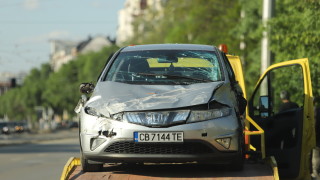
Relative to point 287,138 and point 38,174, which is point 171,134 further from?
point 38,174

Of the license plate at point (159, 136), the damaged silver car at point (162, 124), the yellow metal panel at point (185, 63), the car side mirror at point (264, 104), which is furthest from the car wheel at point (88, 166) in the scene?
the car side mirror at point (264, 104)

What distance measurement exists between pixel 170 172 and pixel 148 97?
736 millimetres

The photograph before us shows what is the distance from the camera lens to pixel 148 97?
698 cm

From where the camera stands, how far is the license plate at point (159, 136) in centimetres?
686

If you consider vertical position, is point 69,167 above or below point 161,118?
below

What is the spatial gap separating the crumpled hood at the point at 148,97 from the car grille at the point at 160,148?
0.99ft

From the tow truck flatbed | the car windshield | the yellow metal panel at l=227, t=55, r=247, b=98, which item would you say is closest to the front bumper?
the tow truck flatbed

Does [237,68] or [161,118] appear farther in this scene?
[237,68]

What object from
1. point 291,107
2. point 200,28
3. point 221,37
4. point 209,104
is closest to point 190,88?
point 209,104

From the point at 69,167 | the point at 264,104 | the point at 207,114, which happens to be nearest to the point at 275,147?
the point at 264,104

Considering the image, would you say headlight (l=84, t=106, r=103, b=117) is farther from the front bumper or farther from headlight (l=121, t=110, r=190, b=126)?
headlight (l=121, t=110, r=190, b=126)

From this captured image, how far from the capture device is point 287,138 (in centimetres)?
997

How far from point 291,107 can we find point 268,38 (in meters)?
12.0

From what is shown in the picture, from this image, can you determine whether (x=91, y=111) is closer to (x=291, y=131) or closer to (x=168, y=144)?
(x=168, y=144)
